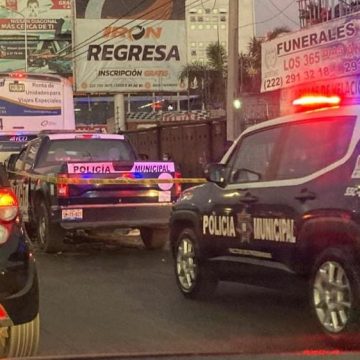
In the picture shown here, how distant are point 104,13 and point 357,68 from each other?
26583 millimetres

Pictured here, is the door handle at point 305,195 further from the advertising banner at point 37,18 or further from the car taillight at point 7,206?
the advertising banner at point 37,18

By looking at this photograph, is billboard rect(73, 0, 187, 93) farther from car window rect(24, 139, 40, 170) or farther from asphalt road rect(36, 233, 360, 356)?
asphalt road rect(36, 233, 360, 356)

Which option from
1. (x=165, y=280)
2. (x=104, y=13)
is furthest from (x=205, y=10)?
(x=165, y=280)

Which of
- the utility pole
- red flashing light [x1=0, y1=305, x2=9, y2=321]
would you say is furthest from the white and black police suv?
the utility pole

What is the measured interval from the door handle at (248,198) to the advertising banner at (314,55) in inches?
289

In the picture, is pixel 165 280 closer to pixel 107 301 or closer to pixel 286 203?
pixel 107 301

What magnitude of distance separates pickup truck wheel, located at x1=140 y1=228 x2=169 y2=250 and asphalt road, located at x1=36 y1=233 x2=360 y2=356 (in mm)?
2199

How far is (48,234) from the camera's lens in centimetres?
1162

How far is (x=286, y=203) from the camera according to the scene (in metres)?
6.40

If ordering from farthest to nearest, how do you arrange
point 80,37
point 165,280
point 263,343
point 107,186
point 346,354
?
point 80,37 < point 107,186 < point 165,280 < point 263,343 < point 346,354

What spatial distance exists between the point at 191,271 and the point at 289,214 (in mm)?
1955

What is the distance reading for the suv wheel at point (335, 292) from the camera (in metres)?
5.71

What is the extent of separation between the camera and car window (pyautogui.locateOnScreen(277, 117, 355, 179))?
6133mm

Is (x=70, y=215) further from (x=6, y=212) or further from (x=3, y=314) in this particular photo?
(x=3, y=314)
